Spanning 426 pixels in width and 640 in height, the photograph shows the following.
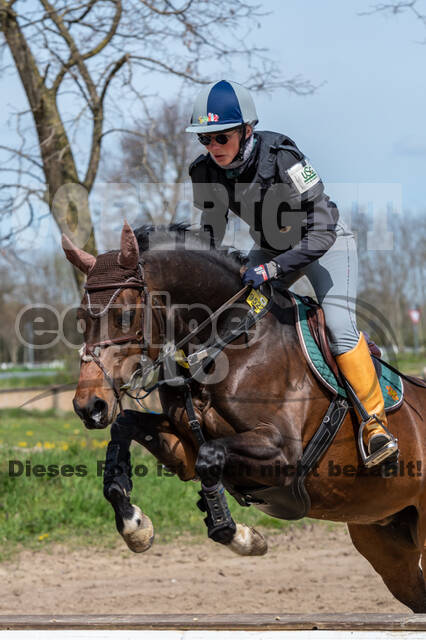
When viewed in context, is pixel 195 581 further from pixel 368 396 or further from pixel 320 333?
pixel 320 333

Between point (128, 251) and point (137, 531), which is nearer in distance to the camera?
point (128, 251)

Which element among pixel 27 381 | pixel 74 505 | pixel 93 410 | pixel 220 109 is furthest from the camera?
pixel 27 381

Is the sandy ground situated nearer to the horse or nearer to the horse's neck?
the horse

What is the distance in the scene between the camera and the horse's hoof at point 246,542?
11.6 feet

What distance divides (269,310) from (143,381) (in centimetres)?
73

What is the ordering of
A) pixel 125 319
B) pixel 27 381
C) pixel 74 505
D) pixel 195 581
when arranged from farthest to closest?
pixel 27 381 < pixel 74 505 < pixel 195 581 < pixel 125 319

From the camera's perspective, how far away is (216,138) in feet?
11.1

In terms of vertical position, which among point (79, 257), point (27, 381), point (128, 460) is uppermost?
point (79, 257)

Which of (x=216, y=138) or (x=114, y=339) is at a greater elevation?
(x=216, y=138)

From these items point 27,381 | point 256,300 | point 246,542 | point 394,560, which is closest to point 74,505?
point 394,560

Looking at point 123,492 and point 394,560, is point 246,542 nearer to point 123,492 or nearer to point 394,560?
point 123,492

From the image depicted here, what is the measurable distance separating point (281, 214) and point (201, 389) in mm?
969

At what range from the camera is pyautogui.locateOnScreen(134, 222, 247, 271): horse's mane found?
11.0 feet

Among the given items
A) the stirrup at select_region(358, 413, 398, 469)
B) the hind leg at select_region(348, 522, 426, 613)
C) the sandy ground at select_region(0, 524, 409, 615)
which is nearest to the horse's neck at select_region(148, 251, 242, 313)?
the stirrup at select_region(358, 413, 398, 469)
